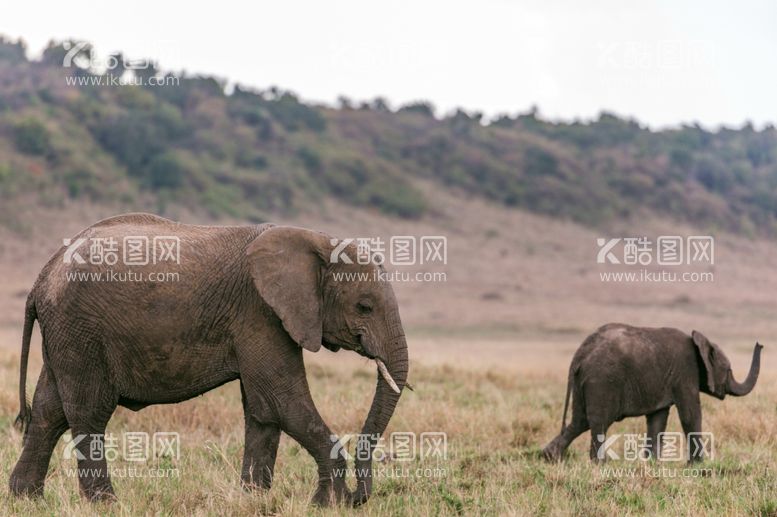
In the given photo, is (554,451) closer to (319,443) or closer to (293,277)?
(319,443)

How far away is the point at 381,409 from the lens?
7.16 metres

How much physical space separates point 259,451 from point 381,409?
1.00 m

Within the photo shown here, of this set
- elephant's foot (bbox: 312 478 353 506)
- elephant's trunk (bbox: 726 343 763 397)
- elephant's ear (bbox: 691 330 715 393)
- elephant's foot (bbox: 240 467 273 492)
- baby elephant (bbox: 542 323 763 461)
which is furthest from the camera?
elephant's trunk (bbox: 726 343 763 397)

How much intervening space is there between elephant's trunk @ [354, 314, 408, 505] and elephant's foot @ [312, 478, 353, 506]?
0.07 meters

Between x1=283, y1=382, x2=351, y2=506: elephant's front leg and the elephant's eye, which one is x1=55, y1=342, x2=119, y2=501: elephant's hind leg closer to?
x1=283, y1=382, x2=351, y2=506: elephant's front leg

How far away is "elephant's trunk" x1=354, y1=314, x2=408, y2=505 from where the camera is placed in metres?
7.13

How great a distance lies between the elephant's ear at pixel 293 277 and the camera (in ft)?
23.0

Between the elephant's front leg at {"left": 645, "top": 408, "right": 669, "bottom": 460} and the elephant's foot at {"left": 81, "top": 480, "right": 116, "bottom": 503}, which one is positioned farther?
the elephant's front leg at {"left": 645, "top": 408, "right": 669, "bottom": 460}

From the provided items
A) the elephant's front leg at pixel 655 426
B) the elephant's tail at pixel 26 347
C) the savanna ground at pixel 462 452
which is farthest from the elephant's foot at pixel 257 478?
the elephant's front leg at pixel 655 426

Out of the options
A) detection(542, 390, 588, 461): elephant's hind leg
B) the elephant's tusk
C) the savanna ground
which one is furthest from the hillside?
the elephant's tusk

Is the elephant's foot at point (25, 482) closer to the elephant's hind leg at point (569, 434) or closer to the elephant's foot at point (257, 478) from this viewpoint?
the elephant's foot at point (257, 478)

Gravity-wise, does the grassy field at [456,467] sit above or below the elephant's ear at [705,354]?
below

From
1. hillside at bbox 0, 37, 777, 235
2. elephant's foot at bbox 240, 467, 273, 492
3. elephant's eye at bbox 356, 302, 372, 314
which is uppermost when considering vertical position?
hillside at bbox 0, 37, 777, 235

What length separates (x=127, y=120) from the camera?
1967 inches
